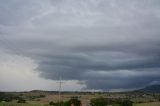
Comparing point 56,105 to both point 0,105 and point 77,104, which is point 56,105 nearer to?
point 77,104

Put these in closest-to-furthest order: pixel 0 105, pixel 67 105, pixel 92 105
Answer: pixel 0 105 < pixel 67 105 < pixel 92 105

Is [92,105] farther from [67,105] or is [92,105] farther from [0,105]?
[0,105]

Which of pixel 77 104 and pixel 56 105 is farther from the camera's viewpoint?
pixel 56 105

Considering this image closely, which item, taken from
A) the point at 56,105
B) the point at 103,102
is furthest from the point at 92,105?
the point at 56,105

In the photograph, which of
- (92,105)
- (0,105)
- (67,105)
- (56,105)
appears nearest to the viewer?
(0,105)

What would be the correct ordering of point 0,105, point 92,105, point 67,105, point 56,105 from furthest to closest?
point 92,105 → point 56,105 → point 67,105 → point 0,105

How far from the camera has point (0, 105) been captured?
13512 cm

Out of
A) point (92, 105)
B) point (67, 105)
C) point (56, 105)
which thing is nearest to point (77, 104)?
point (67, 105)

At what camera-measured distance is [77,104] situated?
160250 millimetres

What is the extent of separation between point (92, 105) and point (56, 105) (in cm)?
2242

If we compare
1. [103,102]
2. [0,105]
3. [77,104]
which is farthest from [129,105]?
[0,105]

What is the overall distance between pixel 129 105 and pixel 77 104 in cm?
3361

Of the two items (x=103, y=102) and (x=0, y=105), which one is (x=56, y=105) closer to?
(x=103, y=102)

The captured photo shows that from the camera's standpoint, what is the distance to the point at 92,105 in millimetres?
189250
